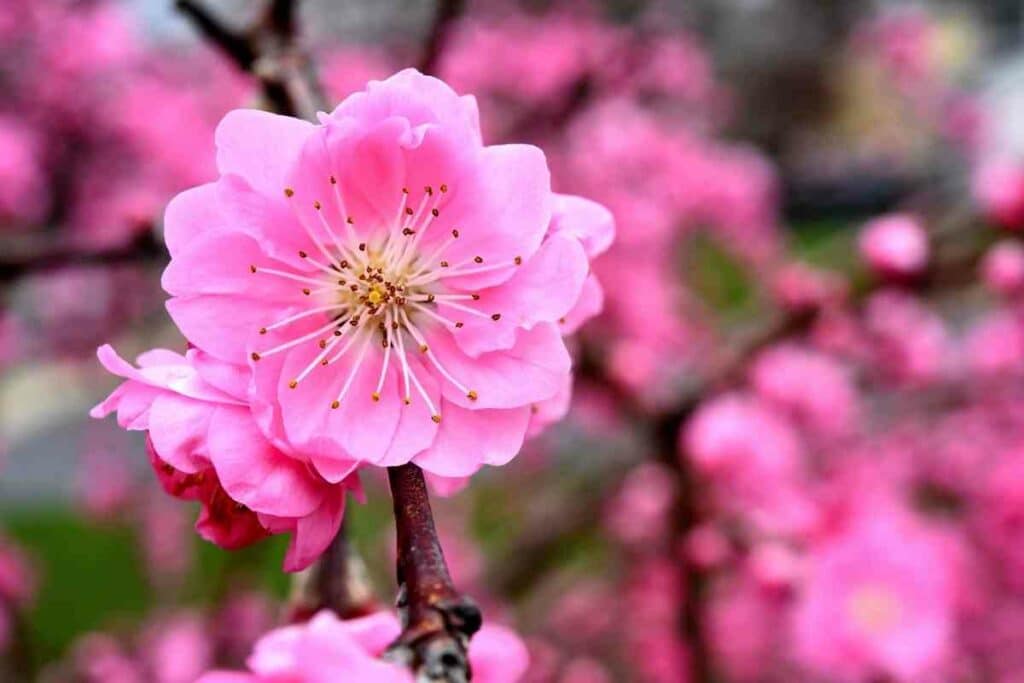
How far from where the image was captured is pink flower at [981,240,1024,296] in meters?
1.40

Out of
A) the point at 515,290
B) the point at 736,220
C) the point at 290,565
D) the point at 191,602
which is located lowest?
the point at 290,565

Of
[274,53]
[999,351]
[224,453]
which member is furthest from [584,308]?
[999,351]

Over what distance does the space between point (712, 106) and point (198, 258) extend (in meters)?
7.17

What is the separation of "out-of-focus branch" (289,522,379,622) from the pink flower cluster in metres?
0.17

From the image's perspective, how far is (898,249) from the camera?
1.48 metres

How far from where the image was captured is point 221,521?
2.01 ft

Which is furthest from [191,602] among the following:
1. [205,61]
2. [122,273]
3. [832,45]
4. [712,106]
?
[832,45]

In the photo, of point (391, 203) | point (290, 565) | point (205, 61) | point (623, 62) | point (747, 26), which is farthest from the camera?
point (747, 26)

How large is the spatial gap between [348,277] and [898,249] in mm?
1069

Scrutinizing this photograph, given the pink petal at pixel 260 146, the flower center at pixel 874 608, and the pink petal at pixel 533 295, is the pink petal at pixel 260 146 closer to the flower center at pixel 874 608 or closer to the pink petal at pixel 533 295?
the pink petal at pixel 533 295

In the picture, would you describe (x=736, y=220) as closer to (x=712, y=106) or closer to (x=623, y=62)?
(x=623, y=62)

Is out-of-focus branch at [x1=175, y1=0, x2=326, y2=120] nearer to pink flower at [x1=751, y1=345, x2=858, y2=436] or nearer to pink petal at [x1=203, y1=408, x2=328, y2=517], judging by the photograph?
pink petal at [x1=203, y1=408, x2=328, y2=517]

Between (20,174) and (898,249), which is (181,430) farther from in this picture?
(20,174)

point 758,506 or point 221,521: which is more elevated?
point 758,506
